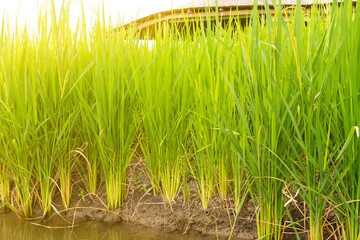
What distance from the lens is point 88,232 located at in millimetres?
1534

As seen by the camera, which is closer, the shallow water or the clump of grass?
the clump of grass

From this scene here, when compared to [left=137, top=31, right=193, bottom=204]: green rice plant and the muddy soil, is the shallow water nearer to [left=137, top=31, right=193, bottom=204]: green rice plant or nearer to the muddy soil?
the muddy soil

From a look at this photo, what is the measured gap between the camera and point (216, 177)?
1.50 m

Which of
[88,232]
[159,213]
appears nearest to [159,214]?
[159,213]

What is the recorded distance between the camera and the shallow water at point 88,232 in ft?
4.85

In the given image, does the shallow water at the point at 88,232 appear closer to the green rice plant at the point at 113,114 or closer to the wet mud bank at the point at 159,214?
the wet mud bank at the point at 159,214

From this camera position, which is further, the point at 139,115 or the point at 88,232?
the point at 139,115

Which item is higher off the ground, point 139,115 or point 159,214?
point 139,115

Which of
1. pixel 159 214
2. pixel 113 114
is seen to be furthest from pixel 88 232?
pixel 113 114

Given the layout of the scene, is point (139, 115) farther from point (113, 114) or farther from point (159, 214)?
point (159, 214)

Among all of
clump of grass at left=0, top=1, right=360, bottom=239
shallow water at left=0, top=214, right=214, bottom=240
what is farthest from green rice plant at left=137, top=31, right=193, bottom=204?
shallow water at left=0, top=214, right=214, bottom=240

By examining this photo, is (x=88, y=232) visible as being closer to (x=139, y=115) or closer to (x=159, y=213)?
(x=159, y=213)

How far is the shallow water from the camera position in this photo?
1.48 m

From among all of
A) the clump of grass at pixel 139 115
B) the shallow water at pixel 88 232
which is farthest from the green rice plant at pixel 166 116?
the shallow water at pixel 88 232
